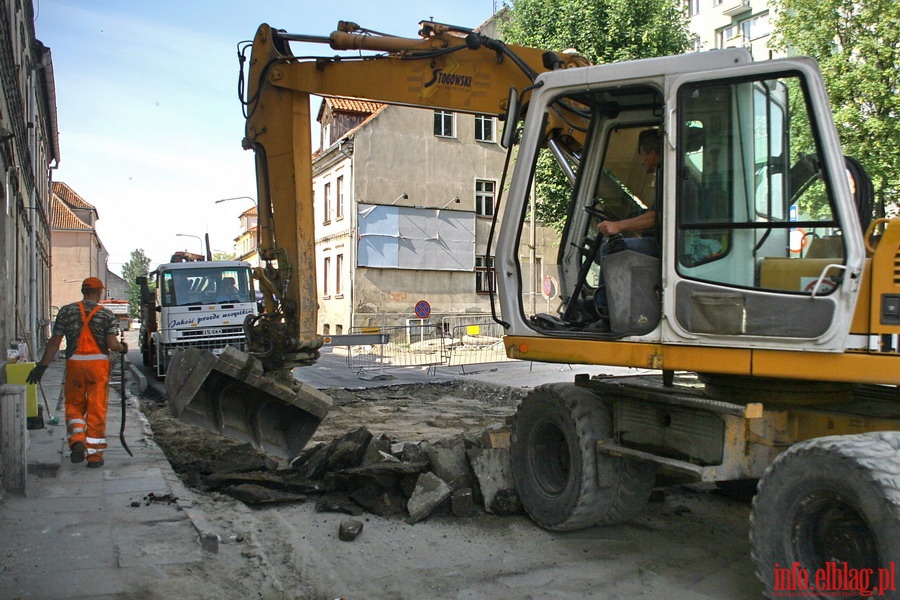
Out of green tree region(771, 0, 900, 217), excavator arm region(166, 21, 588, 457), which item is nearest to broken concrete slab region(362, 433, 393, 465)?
excavator arm region(166, 21, 588, 457)

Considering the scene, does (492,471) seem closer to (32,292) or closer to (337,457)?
(337,457)

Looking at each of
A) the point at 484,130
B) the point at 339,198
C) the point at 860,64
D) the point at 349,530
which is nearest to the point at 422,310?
the point at 860,64

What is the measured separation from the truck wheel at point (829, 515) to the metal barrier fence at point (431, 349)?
15226 mm

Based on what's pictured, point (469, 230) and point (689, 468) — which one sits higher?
point (469, 230)

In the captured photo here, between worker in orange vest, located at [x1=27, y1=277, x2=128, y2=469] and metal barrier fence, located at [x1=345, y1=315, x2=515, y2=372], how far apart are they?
11980 millimetres

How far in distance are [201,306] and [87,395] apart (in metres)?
10.2

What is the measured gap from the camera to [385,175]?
31312 millimetres

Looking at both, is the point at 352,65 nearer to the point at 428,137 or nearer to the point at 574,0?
the point at 574,0

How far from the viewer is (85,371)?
7.23 meters

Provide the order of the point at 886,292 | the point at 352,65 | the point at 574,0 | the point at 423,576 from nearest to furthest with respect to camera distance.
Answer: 1. the point at 886,292
2. the point at 423,576
3. the point at 352,65
4. the point at 574,0

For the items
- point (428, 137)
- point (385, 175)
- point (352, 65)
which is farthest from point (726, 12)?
point (352, 65)

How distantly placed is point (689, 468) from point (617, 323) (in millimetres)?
988

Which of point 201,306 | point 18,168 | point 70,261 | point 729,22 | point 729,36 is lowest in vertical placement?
point 201,306

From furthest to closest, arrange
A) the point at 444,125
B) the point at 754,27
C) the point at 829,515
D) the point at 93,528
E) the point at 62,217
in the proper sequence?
the point at 62,217, the point at 754,27, the point at 444,125, the point at 93,528, the point at 829,515
